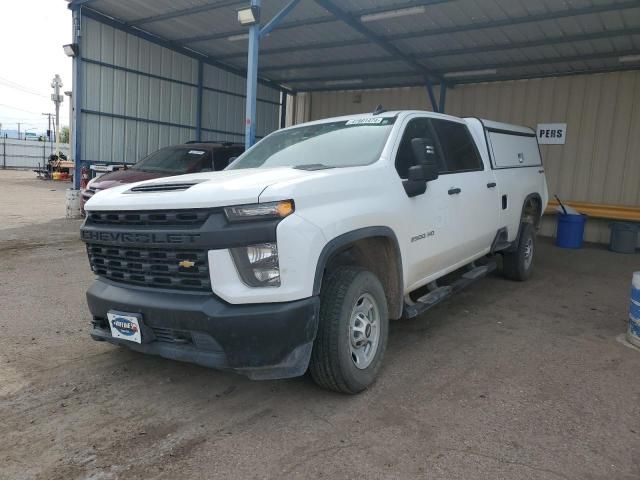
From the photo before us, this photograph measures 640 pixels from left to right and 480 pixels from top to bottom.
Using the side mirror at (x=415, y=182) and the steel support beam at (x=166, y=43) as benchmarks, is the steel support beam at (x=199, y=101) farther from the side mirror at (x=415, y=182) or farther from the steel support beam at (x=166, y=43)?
the side mirror at (x=415, y=182)

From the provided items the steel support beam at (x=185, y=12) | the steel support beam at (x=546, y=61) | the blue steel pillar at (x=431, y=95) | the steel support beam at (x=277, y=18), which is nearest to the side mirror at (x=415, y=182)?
the steel support beam at (x=277, y=18)

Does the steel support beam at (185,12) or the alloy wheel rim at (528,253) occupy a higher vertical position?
the steel support beam at (185,12)

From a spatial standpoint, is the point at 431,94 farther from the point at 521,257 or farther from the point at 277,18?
the point at 521,257

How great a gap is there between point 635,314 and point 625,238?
6.64 meters

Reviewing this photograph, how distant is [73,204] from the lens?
11.8m

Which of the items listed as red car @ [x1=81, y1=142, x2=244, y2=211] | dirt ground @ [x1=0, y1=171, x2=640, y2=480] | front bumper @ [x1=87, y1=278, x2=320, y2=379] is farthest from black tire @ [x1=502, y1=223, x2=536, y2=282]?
red car @ [x1=81, y1=142, x2=244, y2=211]

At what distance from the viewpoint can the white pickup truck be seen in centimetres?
285

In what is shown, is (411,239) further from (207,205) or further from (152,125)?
(152,125)

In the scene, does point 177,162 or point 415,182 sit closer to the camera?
point 415,182

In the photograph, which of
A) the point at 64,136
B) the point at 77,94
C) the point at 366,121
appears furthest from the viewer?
the point at 64,136

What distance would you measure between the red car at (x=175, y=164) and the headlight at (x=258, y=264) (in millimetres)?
6863

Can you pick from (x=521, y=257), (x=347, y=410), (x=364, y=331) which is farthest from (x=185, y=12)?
(x=347, y=410)

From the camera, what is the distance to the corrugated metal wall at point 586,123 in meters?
11.0

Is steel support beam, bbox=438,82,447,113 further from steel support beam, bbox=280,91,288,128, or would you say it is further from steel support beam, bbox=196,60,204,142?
steel support beam, bbox=196,60,204,142
